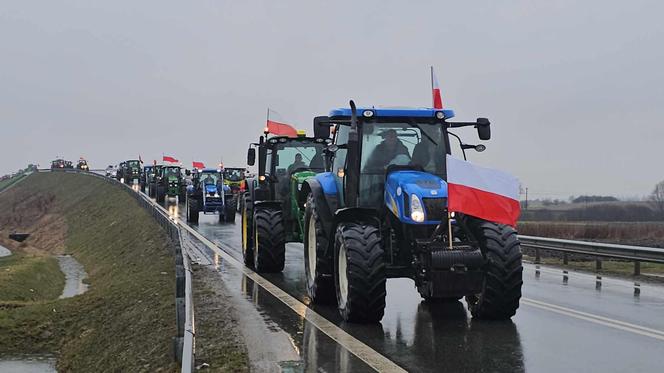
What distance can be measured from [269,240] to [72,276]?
1587cm

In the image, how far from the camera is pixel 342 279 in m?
8.05

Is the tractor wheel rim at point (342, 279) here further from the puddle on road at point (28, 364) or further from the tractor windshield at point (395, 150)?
the puddle on road at point (28, 364)

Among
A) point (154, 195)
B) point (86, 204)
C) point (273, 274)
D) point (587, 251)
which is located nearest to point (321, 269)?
point (273, 274)

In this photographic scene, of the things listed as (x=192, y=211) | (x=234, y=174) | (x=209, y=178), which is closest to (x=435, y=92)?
(x=192, y=211)

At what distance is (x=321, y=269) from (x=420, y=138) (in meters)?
2.30

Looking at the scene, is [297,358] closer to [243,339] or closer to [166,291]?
[243,339]

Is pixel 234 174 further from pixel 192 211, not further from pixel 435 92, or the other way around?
pixel 435 92

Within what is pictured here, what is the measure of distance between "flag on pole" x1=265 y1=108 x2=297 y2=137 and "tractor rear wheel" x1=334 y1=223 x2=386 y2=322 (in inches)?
299

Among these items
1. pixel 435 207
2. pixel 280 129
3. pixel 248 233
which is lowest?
pixel 248 233

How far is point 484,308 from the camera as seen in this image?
7.82 m

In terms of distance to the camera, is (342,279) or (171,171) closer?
(342,279)

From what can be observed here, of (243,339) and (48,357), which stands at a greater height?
(243,339)

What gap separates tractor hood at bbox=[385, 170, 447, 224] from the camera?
758cm

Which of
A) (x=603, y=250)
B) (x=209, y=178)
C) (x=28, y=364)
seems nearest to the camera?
(x=28, y=364)
